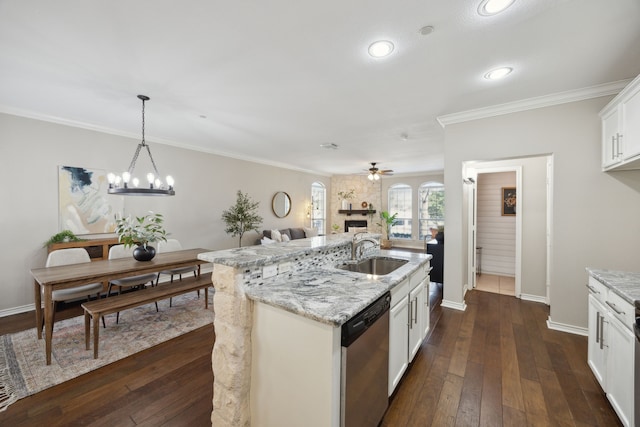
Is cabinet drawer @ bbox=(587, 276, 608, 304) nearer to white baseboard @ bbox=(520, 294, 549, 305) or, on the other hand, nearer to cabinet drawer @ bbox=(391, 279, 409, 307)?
cabinet drawer @ bbox=(391, 279, 409, 307)

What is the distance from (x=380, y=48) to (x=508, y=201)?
189 inches

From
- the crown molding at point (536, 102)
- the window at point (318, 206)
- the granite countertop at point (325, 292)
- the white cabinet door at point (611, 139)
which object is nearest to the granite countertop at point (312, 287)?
the granite countertop at point (325, 292)

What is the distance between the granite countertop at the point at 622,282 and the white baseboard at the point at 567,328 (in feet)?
3.98

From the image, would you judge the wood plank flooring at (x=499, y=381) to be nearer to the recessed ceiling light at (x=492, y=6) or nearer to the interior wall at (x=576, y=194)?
the interior wall at (x=576, y=194)

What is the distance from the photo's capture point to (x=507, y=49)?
202cm

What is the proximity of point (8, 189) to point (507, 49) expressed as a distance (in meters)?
5.76

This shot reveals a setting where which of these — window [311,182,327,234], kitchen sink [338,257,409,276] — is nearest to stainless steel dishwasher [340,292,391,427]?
kitchen sink [338,257,409,276]

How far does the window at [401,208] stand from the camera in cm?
918

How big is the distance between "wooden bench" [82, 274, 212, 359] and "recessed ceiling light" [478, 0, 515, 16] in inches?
149

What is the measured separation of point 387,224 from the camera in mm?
9383

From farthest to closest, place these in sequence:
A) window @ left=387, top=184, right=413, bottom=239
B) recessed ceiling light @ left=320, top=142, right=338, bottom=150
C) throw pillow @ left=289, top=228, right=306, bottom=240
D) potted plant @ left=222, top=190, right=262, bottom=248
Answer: window @ left=387, top=184, right=413, bottom=239, throw pillow @ left=289, top=228, right=306, bottom=240, potted plant @ left=222, top=190, right=262, bottom=248, recessed ceiling light @ left=320, top=142, right=338, bottom=150

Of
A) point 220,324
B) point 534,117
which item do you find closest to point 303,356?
point 220,324

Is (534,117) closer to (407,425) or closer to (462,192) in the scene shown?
(462,192)

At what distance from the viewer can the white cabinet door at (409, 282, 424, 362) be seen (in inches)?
86.4
